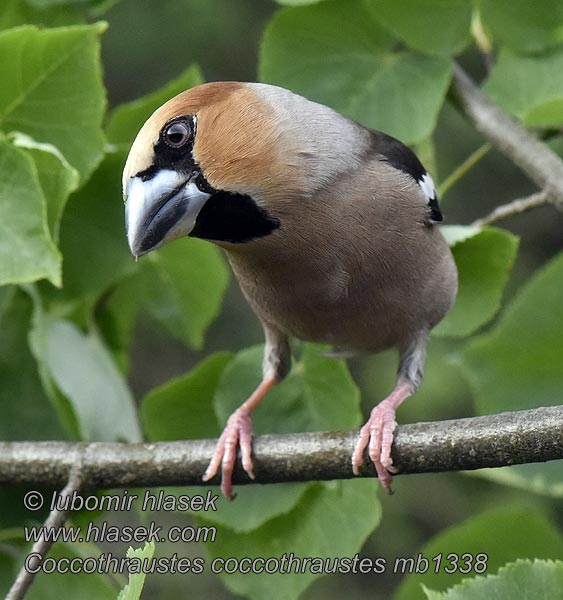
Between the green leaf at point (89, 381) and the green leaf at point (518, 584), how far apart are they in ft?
3.63

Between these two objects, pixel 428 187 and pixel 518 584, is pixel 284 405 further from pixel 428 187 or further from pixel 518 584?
pixel 518 584

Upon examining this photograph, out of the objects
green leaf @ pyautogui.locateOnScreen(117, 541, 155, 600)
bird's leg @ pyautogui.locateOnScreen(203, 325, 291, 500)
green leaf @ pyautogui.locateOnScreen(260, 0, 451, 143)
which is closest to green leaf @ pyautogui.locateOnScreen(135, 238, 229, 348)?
bird's leg @ pyautogui.locateOnScreen(203, 325, 291, 500)

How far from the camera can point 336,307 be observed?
291 centimetres

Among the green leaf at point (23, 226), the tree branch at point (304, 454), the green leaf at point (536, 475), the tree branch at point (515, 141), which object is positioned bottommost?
the green leaf at point (536, 475)

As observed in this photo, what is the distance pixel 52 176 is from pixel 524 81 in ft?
4.47

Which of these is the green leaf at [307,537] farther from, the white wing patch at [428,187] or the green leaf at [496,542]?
the white wing patch at [428,187]

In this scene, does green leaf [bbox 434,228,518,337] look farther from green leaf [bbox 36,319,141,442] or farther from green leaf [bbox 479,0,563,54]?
green leaf [bbox 36,319,141,442]

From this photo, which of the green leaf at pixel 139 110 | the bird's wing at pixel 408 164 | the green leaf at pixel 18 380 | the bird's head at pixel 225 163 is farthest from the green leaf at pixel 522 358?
the green leaf at pixel 18 380

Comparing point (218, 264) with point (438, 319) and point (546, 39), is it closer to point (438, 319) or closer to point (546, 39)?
point (438, 319)

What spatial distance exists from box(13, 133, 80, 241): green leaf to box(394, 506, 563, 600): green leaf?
49.0 inches

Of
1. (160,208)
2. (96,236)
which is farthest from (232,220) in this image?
(96,236)

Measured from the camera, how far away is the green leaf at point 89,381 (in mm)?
2598

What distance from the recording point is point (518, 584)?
1.87 m

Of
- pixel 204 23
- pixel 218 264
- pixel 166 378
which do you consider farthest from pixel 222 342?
pixel 218 264
